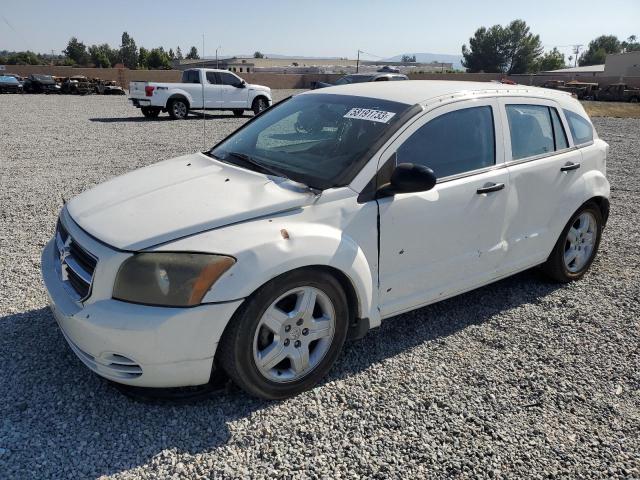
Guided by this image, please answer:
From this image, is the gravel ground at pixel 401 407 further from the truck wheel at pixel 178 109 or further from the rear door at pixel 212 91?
the rear door at pixel 212 91

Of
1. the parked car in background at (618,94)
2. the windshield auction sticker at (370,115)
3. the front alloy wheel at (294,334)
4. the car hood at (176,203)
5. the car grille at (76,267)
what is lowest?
the front alloy wheel at (294,334)

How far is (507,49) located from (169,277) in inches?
4661

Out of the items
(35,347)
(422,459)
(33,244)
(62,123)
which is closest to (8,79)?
(62,123)

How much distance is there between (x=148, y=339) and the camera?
2471 mm

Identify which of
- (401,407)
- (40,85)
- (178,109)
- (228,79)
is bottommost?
(401,407)

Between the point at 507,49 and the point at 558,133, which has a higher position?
the point at 507,49

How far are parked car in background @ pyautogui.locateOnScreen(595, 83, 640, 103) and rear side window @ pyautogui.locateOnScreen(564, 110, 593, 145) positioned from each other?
41.7 meters

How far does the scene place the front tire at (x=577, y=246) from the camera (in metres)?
4.45

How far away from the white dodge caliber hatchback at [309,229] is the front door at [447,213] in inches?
0.4

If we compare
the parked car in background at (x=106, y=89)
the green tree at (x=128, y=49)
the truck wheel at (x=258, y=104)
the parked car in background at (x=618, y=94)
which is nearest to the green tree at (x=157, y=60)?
the green tree at (x=128, y=49)

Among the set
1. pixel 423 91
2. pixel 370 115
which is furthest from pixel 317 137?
pixel 423 91

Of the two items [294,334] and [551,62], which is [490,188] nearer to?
[294,334]

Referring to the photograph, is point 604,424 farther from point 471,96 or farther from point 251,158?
point 251,158

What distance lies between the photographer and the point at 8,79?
3219 cm
